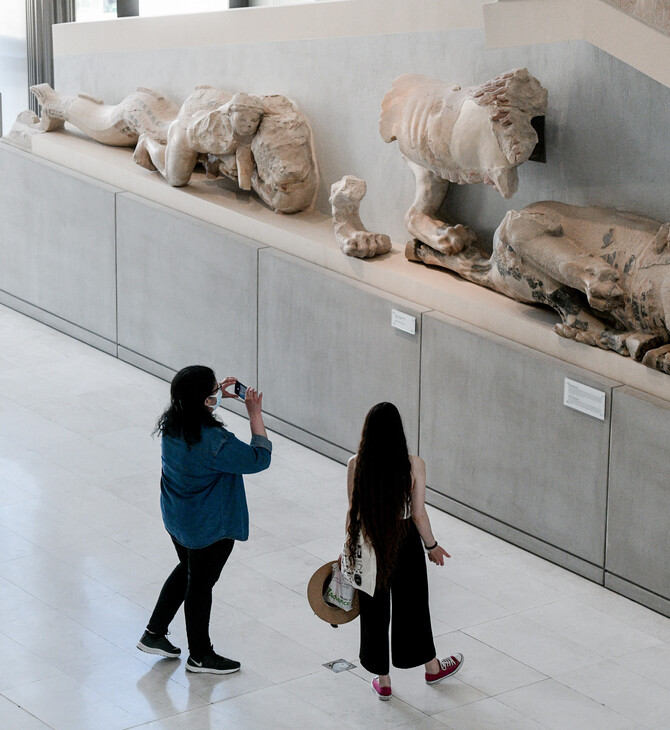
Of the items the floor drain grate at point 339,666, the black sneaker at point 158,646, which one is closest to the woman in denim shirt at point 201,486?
the black sneaker at point 158,646

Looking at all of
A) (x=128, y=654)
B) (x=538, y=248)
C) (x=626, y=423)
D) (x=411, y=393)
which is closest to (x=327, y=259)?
(x=411, y=393)

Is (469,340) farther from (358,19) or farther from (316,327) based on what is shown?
(358,19)

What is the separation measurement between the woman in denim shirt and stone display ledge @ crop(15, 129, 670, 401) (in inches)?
72.4

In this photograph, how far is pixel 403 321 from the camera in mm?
7012

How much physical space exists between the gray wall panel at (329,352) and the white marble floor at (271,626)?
0.35 m

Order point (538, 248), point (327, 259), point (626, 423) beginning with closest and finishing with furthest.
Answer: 1. point (626, 423)
2. point (538, 248)
3. point (327, 259)

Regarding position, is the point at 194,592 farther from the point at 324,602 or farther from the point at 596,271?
the point at 596,271

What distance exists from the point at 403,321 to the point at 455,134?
3.34ft

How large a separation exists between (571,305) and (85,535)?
8.59 feet

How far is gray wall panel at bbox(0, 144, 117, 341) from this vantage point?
960 centimetres

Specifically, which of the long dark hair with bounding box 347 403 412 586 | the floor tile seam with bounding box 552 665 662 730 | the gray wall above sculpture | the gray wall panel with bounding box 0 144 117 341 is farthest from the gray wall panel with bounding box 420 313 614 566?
the gray wall panel with bounding box 0 144 117 341

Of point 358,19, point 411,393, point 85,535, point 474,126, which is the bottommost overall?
point 85,535

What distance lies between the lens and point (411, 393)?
23.2ft

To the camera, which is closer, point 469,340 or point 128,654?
point 128,654
